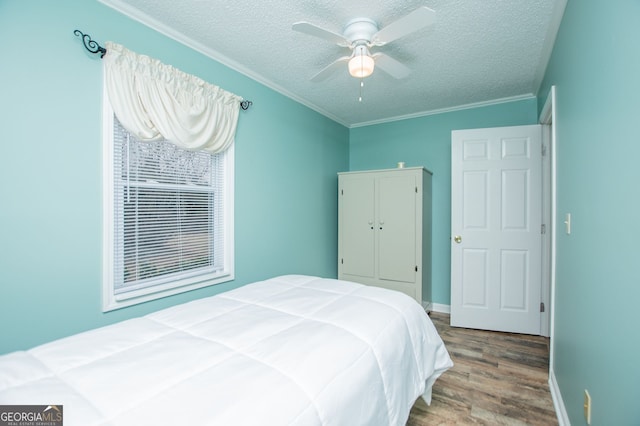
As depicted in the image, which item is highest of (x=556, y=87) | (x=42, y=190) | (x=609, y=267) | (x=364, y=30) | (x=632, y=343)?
(x=364, y=30)

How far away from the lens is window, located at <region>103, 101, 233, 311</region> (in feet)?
5.77

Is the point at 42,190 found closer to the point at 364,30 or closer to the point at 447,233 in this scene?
the point at 364,30

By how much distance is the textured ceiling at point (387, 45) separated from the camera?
1805mm

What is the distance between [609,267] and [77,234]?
99.6 inches

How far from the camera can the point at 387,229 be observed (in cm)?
341

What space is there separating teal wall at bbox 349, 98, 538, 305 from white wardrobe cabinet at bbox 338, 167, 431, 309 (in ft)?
0.61

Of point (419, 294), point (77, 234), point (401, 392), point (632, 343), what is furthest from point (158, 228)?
point (419, 294)

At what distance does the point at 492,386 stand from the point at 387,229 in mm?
1781

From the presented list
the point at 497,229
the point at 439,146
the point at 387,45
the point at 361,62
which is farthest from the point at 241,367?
the point at 439,146

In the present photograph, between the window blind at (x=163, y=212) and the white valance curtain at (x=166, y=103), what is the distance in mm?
130

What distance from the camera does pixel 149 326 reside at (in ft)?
4.30

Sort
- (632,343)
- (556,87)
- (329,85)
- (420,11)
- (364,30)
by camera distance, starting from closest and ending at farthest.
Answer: (632,343) < (420,11) < (364,30) < (556,87) < (329,85)

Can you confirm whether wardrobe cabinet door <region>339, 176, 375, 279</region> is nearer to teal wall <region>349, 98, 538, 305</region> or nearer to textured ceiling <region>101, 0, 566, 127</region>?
teal wall <region>349, 98, 538, 305</region>

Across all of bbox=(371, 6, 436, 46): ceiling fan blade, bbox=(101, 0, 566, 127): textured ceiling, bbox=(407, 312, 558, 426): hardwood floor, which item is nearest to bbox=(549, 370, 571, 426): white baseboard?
bbox=(407, 312, 558, 426): hardwood floor
